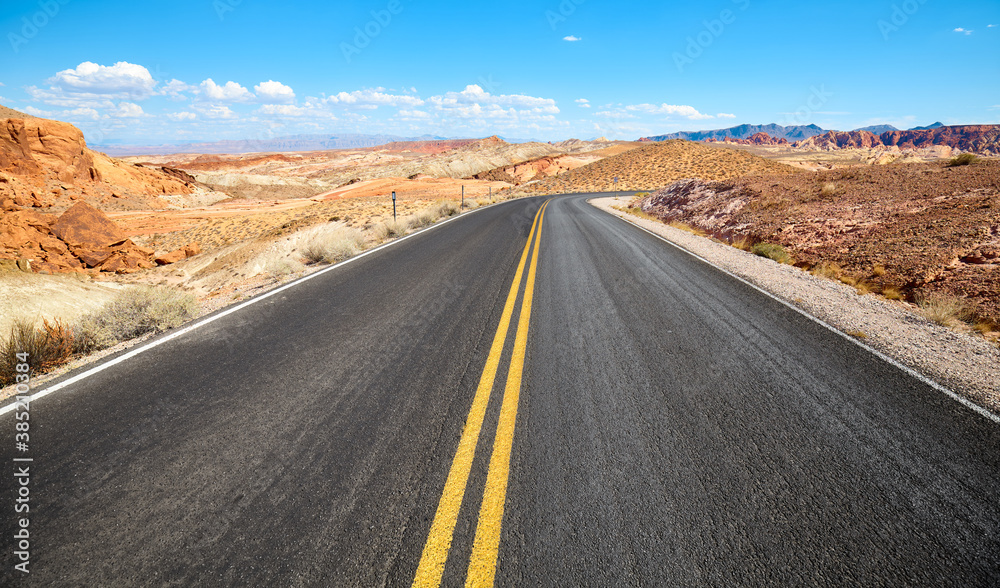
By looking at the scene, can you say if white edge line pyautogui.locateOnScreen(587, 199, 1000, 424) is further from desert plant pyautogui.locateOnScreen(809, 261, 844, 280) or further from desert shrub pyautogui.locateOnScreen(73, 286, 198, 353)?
desert shrub pyautogui.locateOnScreen(73, 286, 198, 353)

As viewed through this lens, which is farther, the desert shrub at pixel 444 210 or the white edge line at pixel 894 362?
the desert shrub at pixel 444 210

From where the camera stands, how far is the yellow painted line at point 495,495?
189 cm

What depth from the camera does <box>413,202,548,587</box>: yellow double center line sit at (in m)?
1.89

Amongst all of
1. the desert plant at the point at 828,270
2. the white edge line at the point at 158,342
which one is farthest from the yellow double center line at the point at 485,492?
the desert plant at the point at 828,270

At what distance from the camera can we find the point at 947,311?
569cm

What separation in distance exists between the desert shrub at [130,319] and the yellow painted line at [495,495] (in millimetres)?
4584

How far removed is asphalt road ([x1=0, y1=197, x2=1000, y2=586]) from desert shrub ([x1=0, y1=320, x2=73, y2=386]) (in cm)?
74

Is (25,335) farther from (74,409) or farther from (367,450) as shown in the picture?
(367,450)

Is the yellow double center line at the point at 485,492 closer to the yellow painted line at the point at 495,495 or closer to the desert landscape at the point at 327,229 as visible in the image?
the yellow painted line at the point at 495,495

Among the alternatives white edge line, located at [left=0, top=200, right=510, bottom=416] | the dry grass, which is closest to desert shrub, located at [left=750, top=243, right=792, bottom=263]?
the dry grass

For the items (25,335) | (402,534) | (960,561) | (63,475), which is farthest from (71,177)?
(960,561)

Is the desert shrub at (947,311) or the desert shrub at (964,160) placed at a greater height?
the desert shrub at (964,160)

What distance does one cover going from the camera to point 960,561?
196 centimetres

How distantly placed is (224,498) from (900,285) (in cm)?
1058
